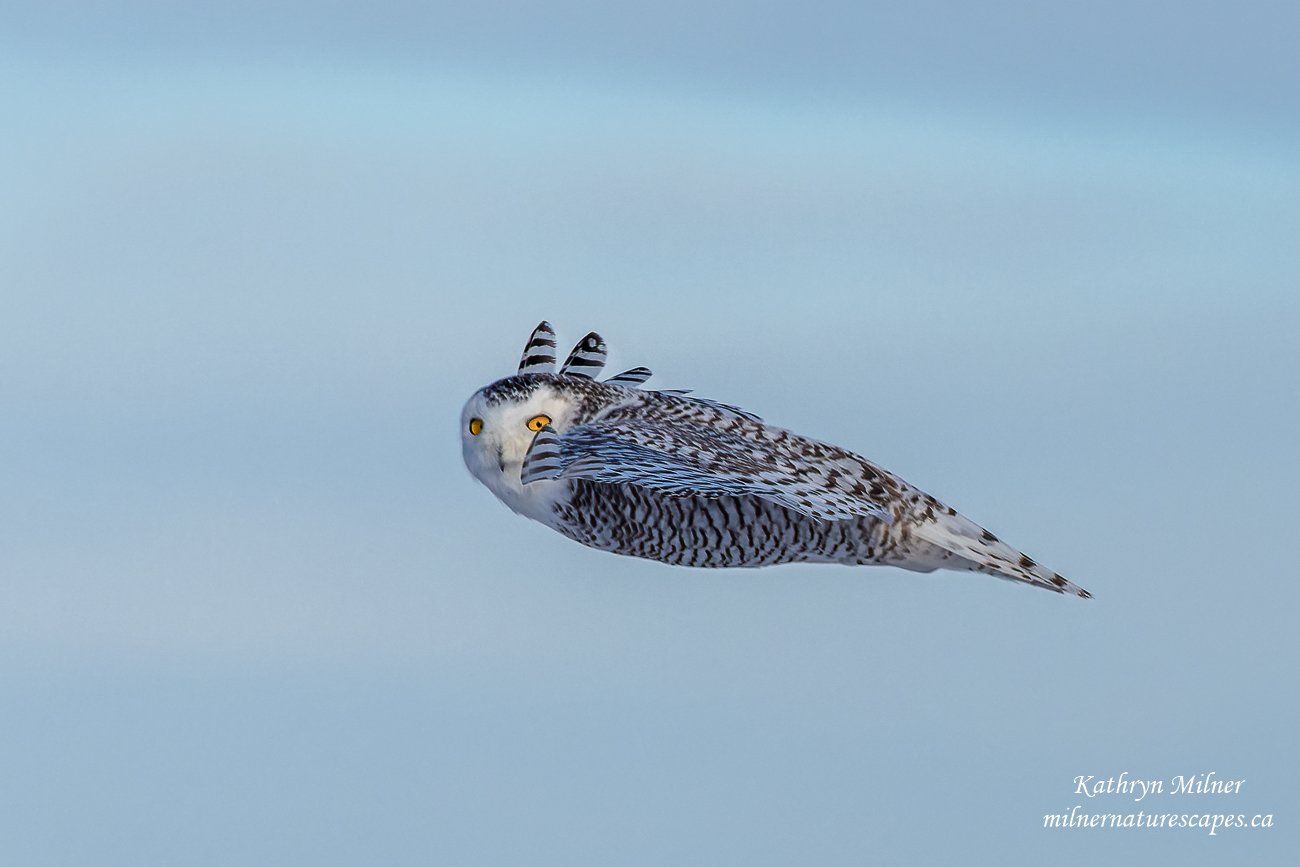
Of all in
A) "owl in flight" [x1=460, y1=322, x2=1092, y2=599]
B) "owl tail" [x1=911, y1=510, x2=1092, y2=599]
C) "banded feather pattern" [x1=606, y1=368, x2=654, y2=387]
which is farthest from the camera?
"banded feather pattern" [x1=606, y1=368, x2=654, y2=387]

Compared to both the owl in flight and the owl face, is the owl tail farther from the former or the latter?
the owl face

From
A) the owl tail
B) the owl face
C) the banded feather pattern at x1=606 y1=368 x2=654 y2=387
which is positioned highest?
the banded feather pattern at x1=606 y1=368 x2=654 y2=387

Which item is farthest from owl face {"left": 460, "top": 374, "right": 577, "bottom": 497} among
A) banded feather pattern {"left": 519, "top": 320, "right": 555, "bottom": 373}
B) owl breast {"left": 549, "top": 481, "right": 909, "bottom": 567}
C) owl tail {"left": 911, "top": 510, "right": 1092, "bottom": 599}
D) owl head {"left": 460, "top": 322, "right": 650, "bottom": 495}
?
owl tail {"left": 911, "top": 510, "right": 1092, "bottom": 599}

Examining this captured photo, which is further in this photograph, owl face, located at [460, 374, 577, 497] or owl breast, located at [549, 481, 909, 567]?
owl face, located at [460, 374, 577, 497]

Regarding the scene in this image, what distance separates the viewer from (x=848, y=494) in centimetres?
597

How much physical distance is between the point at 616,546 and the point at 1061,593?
1.59 metres

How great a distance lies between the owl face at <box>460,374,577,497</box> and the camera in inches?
242

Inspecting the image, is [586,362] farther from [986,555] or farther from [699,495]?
[986,555]

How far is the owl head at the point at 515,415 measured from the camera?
6152 mm

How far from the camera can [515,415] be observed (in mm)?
6148

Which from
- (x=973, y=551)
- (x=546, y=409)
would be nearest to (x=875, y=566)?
(x=973, y=551)

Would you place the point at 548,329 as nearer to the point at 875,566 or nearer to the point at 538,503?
the point at 538,503

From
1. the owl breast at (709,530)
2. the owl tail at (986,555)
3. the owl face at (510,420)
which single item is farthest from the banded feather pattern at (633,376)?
Result: the owl tail at (986,555)

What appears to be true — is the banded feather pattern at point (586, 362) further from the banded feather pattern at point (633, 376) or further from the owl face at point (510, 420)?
the owl face at point (510, 420)
